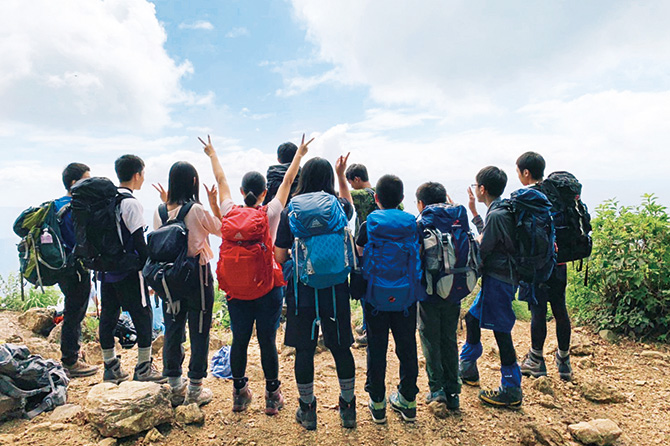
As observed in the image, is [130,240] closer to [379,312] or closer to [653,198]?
[379,312]

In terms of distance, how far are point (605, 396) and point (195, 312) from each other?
15.3 ft

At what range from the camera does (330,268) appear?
3234mm

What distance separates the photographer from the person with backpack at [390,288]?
133 inches

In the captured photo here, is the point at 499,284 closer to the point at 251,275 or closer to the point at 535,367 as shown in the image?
the point at 535,367

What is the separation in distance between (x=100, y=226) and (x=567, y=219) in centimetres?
528

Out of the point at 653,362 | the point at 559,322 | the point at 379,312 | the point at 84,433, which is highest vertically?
the point at 379,312

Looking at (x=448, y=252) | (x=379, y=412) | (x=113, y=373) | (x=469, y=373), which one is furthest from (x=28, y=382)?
(x=469, y=373)

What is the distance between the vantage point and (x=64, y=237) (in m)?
4.69

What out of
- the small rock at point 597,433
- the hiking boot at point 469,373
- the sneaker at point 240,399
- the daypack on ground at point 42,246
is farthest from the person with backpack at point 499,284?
the daypack on ground at point 42,246

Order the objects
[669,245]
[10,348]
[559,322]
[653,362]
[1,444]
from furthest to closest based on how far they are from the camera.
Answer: [669,245], [653,362], [559,322], [10,348], [1,444]

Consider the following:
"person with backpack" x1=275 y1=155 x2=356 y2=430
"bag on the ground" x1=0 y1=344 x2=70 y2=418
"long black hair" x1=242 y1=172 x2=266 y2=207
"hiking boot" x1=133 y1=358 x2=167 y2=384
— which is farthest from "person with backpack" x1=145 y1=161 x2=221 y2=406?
"bag on the ground" x1=0 y1=344 x2=70 y2=418

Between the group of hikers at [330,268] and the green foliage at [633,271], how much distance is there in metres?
2.11

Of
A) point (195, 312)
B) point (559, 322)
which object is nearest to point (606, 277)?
point (559, 322)

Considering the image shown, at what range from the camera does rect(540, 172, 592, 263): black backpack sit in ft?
14.2
